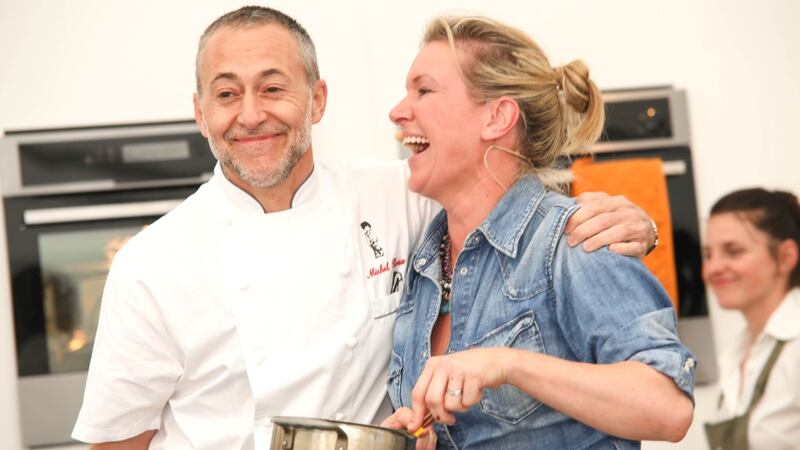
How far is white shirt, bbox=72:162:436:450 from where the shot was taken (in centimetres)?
145

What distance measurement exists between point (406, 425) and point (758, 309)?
158 centimetres

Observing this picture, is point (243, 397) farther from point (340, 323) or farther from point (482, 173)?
point (482, 173)

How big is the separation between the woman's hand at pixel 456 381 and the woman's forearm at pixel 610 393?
0.02 metres

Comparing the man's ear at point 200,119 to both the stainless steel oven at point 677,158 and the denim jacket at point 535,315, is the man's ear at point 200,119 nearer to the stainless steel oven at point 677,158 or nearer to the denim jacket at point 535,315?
the denim jacket at point 535,315

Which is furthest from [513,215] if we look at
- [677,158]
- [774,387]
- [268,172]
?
[677,158]

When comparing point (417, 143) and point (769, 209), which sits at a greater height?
point (417, 143)

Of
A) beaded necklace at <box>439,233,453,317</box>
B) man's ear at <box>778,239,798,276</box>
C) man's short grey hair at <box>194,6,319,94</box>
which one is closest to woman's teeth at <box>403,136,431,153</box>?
beaded necklace at <box>439,233,453,317</box>

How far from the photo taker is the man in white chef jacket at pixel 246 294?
146 cm

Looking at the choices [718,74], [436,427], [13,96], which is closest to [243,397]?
[436,427]

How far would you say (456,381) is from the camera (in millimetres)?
1085

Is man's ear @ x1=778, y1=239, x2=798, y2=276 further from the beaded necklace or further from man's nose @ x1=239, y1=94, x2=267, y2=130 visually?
man's nose @ x1=239, y1=94, x2=267, y2=130

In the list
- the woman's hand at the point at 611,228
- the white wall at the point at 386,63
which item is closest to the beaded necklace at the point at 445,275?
the woman's hand at the point at 611,228

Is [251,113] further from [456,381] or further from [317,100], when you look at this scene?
[456,381]

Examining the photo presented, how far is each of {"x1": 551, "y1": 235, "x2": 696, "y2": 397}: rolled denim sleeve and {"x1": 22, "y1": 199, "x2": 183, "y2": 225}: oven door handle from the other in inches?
60.1
